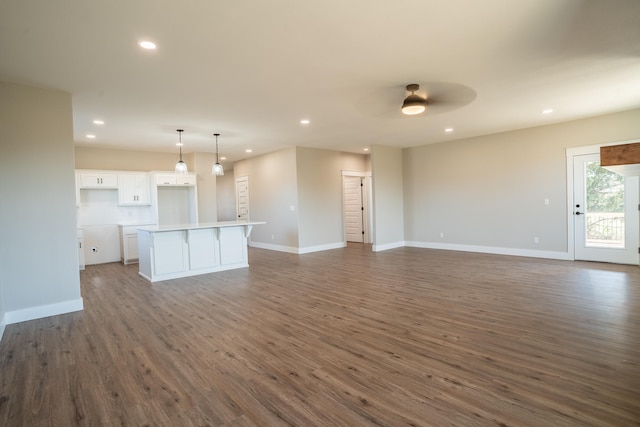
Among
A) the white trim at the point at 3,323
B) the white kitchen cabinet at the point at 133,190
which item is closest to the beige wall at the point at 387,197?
the white kitchen cabinet at the point at 133,190

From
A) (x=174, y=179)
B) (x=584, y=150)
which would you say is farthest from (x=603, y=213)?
(x=174, y=179)

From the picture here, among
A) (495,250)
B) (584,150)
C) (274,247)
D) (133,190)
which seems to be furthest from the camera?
(274,247)

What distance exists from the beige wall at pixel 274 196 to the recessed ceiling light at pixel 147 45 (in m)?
5.14

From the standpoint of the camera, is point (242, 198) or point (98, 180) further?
point (242, 198)

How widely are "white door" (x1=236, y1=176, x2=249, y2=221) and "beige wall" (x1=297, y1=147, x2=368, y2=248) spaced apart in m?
2.45

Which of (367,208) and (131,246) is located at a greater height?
(367,208)

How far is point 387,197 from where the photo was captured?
8375 millimetres

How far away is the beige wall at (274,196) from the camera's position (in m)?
8.12

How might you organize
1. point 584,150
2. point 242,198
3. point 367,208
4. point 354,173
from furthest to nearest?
1. point 242,198
2. point 367,208
3. point 354,173
4. point 584,150

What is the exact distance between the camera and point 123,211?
778cm

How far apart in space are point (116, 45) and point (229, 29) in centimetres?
107

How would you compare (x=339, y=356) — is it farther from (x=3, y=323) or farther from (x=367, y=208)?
A: (x=367, y=208)

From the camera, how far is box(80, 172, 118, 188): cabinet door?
696 cm

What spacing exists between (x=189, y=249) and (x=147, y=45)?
12.2ft
